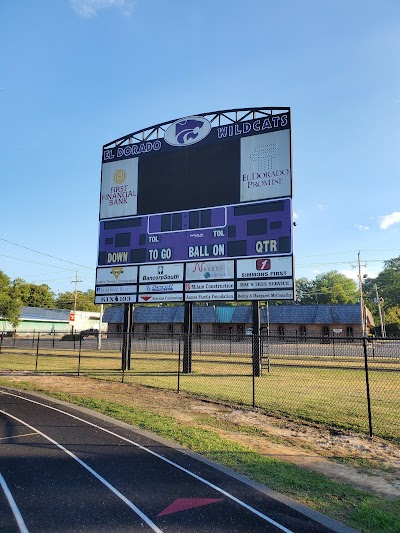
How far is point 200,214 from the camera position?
19109 millimetres

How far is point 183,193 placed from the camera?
65.0 ft

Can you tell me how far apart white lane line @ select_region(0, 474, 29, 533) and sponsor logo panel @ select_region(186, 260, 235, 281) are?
44.2ft

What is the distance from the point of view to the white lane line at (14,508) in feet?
14.8

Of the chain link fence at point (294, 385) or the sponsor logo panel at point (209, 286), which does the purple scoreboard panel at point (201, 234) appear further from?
the chain link fence at point (294, 385)

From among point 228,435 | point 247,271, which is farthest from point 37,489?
point 247,271

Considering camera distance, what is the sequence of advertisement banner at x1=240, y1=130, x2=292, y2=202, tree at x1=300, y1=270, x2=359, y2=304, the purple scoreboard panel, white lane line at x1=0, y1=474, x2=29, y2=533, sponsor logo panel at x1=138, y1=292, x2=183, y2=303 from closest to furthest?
white lane line at x1=0, y1=474, x2=29, y2=533 → the purple scoreboard panel → advertisement banner at x1=240, y1=130, x2=292, y2=202 → sponsor logo panel at x1=138, y1=292, x2=183, y2=303 → tree at x1=300, y1=270, x2=359, y2=304

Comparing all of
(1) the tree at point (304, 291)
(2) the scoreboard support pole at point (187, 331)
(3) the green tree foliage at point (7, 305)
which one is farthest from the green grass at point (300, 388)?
(1) the tree at point (304, 291)

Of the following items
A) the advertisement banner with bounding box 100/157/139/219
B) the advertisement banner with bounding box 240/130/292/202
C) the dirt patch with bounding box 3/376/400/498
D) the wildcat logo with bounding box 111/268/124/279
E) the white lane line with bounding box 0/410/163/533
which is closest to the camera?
the white lane line with bounding box 0/410/163/533

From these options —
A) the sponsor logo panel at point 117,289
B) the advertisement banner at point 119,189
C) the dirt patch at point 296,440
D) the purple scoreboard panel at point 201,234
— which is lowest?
the dirt patch at point 296,440

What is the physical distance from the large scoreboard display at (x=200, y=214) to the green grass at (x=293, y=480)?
964 centimetres

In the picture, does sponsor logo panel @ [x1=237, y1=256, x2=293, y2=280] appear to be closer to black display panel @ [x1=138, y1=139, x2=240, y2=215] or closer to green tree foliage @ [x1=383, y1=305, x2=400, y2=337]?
black display panel @ [x1=138, y1=139, x2=240, y2=215]

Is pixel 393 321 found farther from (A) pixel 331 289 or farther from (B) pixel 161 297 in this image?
(B) pixel 161 297

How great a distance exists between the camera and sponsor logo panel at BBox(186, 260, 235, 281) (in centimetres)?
1827

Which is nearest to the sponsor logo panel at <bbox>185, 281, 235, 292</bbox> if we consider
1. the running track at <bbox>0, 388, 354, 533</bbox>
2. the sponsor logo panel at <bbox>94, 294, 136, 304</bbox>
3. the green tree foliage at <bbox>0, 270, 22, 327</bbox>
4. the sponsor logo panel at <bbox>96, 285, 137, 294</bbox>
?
the sponsor logo panel at <bbox>96, 285, 137, 294</bbox>
